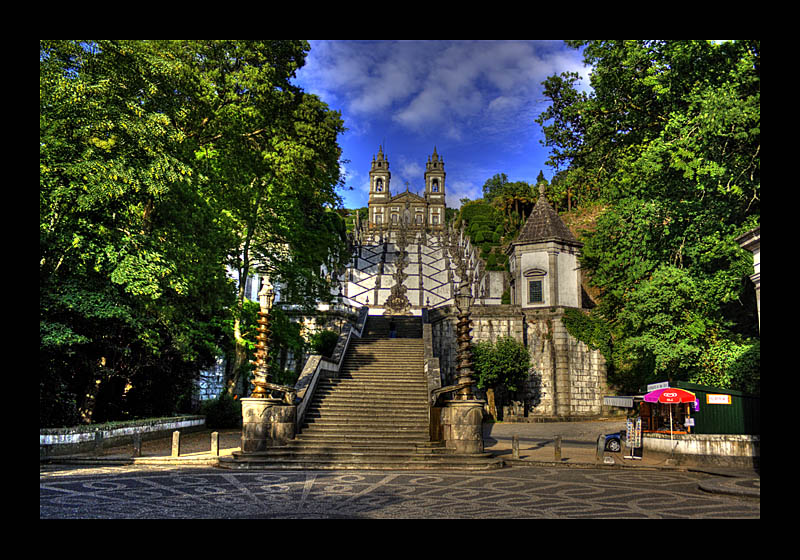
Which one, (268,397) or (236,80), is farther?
(236,80)

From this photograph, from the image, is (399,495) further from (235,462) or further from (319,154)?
(319,154)

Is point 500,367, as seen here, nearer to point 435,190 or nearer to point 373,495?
point 373,495

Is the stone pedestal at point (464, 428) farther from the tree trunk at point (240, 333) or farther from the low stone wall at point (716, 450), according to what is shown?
the tree trunk at point (240, 333)

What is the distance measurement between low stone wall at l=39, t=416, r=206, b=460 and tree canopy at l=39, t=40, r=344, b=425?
43.2 inches

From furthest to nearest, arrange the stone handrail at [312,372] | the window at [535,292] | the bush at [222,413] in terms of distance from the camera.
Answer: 1. the window at [535,292]
2. the bush at [222,413]
3. the stone handrail at [312,372]

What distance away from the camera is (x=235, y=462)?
15414 mm

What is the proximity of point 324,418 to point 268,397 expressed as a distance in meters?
2.44

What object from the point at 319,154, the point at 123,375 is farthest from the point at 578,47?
the point at 123,375

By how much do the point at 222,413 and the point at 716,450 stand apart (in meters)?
17.9

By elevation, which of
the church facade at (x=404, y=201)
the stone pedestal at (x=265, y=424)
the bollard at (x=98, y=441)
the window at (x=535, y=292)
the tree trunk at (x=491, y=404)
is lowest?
the tree trunk at (x=491, y=404)

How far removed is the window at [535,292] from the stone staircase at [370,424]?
9.37 meters

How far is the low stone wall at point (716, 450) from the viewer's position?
1608cm

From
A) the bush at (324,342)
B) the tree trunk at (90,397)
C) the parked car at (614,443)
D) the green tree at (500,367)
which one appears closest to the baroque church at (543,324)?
the green tree at (500,367)

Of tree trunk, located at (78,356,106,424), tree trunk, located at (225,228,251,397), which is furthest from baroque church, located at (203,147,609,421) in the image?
tree trunk, located at (78,356,106,424)
